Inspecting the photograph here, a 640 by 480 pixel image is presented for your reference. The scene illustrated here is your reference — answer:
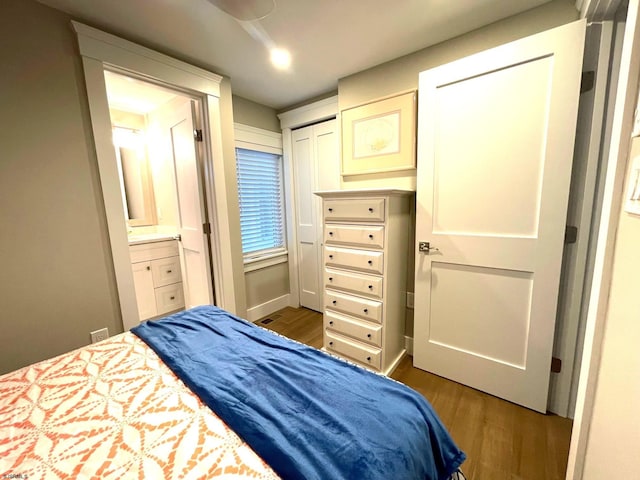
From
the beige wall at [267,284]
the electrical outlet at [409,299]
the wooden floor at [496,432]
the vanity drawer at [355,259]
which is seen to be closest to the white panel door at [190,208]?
the beige wall at [267,284]

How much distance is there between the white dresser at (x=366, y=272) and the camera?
1.74 meters

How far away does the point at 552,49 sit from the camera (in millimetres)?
1297

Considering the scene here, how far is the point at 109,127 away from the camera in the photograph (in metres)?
1.62

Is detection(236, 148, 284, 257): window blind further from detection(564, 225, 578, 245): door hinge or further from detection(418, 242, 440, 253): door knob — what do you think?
detection(564, 225, 578, 245): door hinge

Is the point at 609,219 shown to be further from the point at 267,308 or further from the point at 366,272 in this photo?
the point at 267,308

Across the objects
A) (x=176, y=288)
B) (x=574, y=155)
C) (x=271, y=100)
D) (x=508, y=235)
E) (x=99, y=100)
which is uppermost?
(x=271, y=100)

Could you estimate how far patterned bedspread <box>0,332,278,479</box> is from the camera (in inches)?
24.2

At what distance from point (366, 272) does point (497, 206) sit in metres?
0.90

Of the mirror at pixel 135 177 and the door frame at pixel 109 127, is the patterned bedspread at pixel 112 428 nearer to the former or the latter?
the door frame at pixel 109 127

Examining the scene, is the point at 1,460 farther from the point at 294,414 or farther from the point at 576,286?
the point at 576,286

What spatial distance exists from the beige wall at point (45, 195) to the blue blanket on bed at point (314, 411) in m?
0.84

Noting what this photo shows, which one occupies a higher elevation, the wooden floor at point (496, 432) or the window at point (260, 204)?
the window at point (260, 204)

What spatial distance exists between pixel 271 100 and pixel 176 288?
2330 mm

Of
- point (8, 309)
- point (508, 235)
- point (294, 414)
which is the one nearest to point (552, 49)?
point (508, 235)
